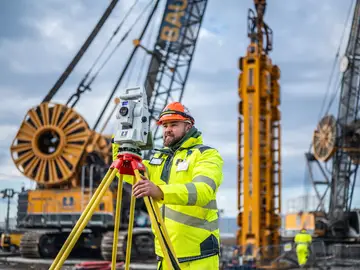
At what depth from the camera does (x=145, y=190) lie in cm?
299

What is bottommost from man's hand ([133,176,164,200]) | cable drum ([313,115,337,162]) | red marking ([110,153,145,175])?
man's hand ([133,176,164,200])

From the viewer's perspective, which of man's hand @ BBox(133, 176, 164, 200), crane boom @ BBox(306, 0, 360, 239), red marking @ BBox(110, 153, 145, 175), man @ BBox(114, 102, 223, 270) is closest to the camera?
man's hand @ BBox(133, 176, 164, 200)

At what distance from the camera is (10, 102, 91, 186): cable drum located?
1877 centimetres

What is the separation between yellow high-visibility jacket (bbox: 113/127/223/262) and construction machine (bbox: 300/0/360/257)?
22809 millimetres

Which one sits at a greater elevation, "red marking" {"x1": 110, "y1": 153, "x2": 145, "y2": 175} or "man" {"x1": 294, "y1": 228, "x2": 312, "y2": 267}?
"red marking" {"x1": 110, "y1": 153, "x2": 145, "y2": 175}

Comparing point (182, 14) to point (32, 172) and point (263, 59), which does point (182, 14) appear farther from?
point (32, 172)

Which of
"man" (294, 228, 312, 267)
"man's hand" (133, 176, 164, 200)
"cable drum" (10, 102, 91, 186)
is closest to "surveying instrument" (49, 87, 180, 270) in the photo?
"man's hand" (133, 176, 164, 200)

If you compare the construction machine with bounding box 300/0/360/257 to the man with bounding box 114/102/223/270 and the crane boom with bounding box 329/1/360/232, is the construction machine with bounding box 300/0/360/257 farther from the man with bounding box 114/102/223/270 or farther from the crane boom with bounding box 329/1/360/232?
the man with bounding box 114/102/223/270

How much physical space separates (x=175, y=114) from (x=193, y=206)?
63 centimetres

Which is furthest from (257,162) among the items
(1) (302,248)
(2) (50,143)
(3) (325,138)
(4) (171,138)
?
(4) (171,138)

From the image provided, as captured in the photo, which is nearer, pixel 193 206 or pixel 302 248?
pixel 193 206

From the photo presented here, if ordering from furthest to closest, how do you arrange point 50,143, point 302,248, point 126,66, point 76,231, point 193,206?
point 126,66 < point 50,143 < point 302,248 < point 193,206 < point 76,231

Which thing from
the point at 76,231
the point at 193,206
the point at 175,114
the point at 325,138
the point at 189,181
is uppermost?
the point at 325,138

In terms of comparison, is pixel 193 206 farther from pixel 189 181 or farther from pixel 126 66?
pixel 126 66
